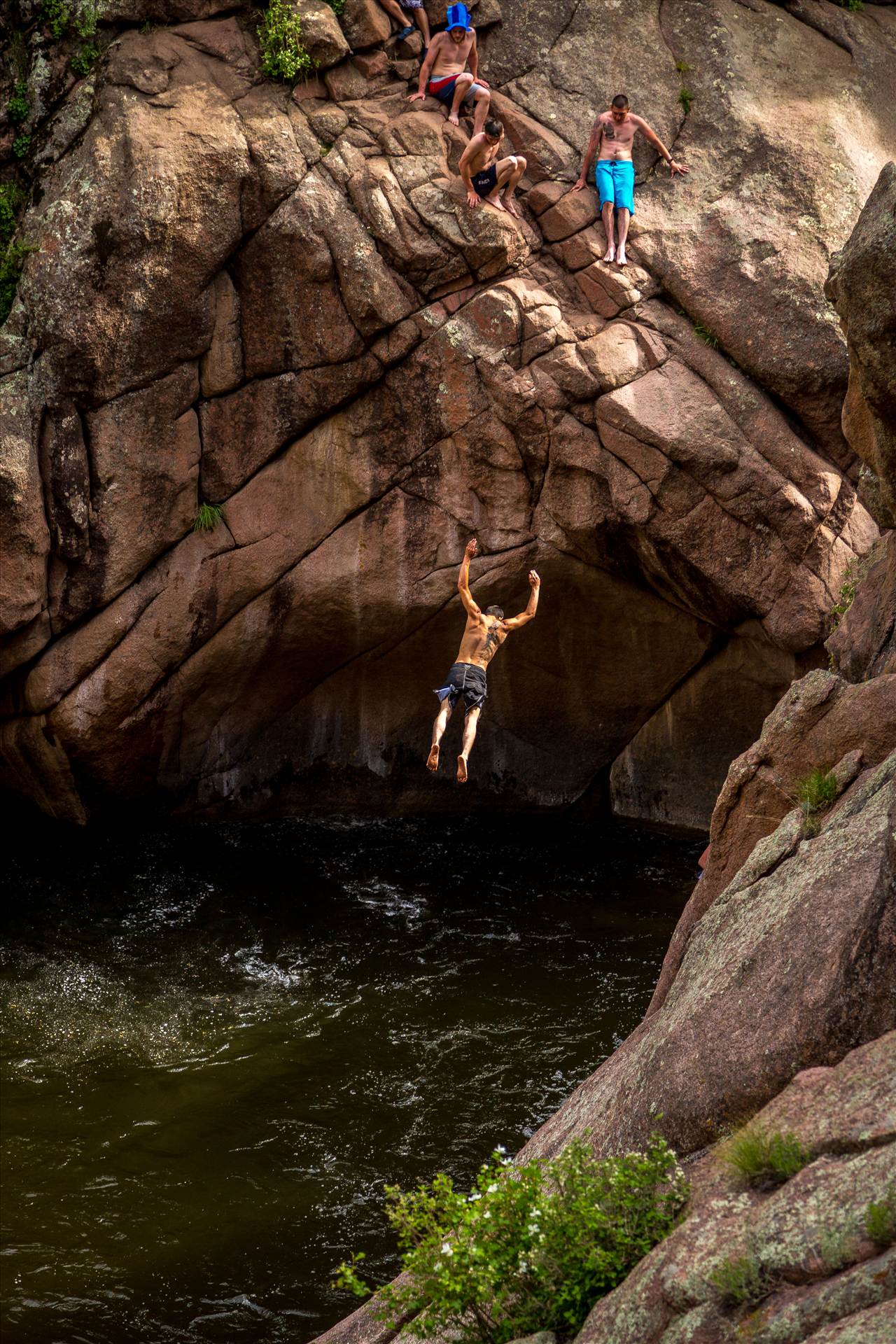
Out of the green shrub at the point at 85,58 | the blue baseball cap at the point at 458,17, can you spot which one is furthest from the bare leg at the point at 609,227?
the green shrub at the point at 85,58

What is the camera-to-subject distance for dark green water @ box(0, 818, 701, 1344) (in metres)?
8.33

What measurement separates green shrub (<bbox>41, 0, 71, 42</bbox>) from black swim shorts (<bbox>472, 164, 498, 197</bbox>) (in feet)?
16.9

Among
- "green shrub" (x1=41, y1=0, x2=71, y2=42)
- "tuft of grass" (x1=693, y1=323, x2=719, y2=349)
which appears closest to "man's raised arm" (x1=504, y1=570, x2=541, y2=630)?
"tuft of grass" (x1=693, y1=323, x2=719, y2=349)

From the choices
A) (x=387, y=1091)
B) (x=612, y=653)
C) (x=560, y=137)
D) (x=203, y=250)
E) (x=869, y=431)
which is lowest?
(x=387, y=1091)

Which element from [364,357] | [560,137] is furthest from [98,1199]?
[560,137]

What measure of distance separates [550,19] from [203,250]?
5697 mm

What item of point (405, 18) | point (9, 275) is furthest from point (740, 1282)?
point (405, 18)

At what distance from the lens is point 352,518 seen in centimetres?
1536

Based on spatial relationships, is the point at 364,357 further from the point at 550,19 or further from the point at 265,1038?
the point at 265,1038

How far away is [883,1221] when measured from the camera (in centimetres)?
388

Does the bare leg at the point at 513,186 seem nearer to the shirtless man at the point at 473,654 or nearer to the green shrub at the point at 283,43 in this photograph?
the green shrub at the point at 283,43

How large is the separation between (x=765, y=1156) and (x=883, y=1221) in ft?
2.34

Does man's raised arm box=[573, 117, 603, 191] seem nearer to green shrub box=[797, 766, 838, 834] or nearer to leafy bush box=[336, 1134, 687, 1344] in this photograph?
green shrub box=[797, 766, 838, 834]

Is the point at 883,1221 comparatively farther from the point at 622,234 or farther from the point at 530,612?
the point at 622,234
